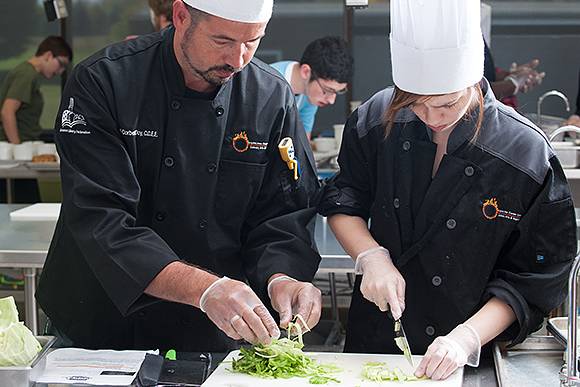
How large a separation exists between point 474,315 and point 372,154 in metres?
0.57

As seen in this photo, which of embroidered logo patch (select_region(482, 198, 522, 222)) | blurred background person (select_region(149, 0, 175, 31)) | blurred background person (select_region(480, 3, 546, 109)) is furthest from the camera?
blurred background person (select_region(480, 3, 546, 109))

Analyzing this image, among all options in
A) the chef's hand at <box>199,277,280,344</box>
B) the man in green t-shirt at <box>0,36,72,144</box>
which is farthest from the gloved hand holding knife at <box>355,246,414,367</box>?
the man in green t-shirt at <box>0,36,72,144</box>

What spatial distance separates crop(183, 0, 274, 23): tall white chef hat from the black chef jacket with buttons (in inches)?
18.7

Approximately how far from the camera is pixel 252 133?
6.08 ft

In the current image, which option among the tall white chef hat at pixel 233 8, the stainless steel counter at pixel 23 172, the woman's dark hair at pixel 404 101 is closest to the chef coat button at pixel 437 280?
the woman's dark hair at pixel 404 101

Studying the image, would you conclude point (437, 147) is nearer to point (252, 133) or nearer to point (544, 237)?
point (544, 237)

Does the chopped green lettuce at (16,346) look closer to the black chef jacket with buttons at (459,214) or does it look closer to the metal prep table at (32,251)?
the black chef jacket with buttons at (459,214)

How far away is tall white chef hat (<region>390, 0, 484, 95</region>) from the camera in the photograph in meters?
1.56

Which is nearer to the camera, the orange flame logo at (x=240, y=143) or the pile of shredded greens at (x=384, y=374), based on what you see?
the pile of shredded greens at (x=384, y=374)

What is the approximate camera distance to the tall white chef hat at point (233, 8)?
164 centimetres

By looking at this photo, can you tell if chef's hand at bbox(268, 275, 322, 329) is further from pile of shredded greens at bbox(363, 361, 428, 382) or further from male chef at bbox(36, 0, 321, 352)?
pile of shredded greens at bbox(363, 361, 428, 382)

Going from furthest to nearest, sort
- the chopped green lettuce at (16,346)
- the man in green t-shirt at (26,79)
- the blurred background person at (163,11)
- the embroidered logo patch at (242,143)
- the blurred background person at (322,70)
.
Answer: the man in green t-shirt at (26,79) < the blurred background person at (322,70) < the blurred background person at (163,11) < the embroidered logo patch at (242,143) < the chopped green lettuce at (16,346)

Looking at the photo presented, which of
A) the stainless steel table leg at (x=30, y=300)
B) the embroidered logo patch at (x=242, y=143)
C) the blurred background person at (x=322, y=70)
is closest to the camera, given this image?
the embroidered logo patch at (x=242, y=143)

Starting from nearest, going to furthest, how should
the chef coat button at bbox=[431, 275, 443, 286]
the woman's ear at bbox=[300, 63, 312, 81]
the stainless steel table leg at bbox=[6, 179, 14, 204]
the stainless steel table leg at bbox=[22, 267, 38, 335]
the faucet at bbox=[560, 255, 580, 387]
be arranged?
the faucet at bbox=[560, 255, 580, 387]
the chef coat button at bbox=[431, 275, 443, 286]
the stainless steel table leg at bbox=[22, 267, 38, 335]
the woman's ear at bbox=[300, 63, 312, 81]
the stainless steel table leg at bbox=[6, 179, 14, 204]
